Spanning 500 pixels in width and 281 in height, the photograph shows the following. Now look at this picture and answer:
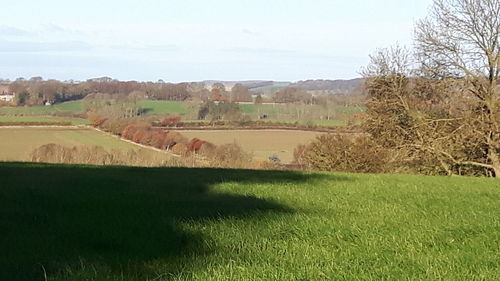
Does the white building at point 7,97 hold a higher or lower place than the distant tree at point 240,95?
lower

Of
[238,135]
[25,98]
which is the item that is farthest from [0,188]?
[25,98]

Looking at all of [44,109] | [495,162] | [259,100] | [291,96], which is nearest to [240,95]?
[259,100]

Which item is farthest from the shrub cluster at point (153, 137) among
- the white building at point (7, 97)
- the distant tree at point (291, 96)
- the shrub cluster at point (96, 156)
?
the white building at point (7, 97)

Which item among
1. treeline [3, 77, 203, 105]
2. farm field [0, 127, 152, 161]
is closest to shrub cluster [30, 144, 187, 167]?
farm field [0, 127, 152, 161]

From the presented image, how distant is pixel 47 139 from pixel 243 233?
46497 millimetres

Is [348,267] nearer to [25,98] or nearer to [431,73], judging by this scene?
[431,73]

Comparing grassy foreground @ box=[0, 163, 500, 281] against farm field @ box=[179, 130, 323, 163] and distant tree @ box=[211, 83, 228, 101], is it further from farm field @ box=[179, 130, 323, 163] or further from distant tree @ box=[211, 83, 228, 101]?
distant tree @ box=[211, 83, 228, 101]

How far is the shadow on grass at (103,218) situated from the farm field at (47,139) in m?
31.2

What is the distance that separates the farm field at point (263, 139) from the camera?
48.4 meters

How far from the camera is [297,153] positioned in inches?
1725

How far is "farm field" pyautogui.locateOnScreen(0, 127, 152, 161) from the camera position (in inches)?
1748

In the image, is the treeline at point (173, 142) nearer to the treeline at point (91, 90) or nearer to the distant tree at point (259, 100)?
the treeline at point (91, 90)

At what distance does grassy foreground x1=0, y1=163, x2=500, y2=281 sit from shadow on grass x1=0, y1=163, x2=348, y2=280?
15mm

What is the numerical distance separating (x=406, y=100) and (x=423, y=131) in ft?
6.31
